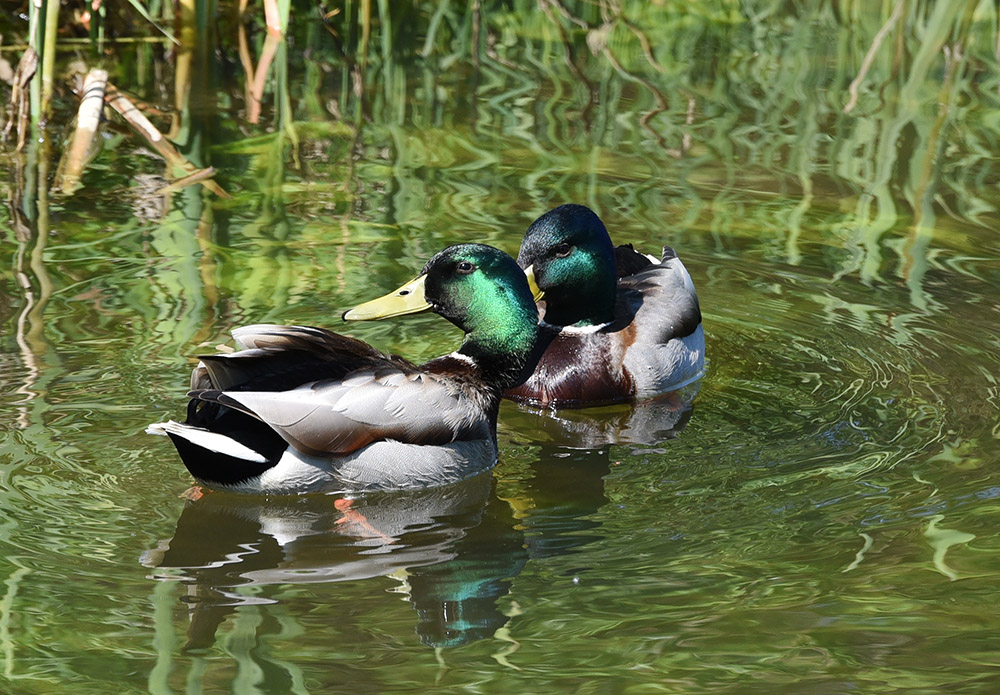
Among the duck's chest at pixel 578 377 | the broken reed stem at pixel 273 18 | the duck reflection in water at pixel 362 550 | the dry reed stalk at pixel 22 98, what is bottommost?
the duck reflection in water at pixel 362 550

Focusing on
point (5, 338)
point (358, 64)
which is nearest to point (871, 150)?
point (358, 64)

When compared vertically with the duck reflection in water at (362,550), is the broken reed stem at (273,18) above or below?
above

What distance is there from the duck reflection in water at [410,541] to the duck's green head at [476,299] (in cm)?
51

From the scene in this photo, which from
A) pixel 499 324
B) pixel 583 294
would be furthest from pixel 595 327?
pixel 499 324

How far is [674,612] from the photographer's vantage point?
4.14m

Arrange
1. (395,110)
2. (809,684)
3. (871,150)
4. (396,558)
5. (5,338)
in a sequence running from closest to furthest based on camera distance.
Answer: (809,684) < (396,558) < (5,338) < (871,150) < (395,110)

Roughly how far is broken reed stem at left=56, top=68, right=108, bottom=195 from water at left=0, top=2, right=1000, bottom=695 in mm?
161

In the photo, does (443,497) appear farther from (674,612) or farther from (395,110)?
(395,110)

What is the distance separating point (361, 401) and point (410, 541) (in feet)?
1.69

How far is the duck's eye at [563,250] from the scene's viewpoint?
6.31 m

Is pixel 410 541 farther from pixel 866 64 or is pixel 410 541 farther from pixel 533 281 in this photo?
pixel 866 64

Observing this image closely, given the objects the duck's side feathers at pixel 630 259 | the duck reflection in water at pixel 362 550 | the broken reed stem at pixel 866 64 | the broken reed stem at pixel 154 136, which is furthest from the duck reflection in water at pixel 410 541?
the broken reed stem at pixel 866 64

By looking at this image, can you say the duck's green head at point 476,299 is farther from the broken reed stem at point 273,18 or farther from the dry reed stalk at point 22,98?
the broken reed stem at point 273,18

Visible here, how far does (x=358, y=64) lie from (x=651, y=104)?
7.35 feet
